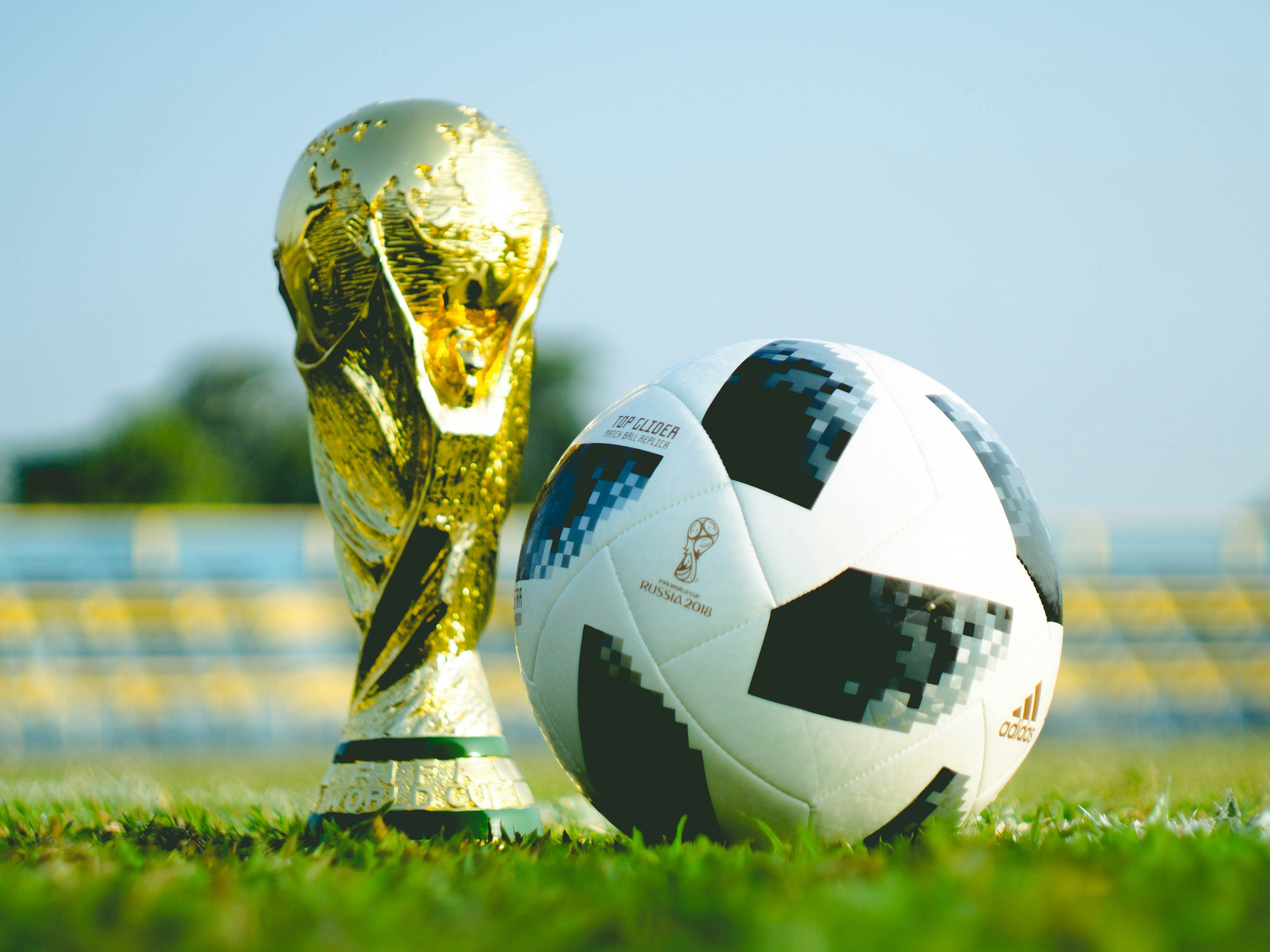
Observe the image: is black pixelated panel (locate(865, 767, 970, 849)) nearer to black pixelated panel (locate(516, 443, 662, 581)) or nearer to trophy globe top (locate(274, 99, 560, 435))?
black pixelated panel (locate(516, 443, 662, 581))

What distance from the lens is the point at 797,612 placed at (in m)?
2.04

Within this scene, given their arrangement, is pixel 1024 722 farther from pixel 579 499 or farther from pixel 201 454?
pixel 201 454

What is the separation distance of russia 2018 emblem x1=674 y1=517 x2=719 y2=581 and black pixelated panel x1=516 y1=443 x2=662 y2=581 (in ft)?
0.54

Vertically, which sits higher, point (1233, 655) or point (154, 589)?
point (154, 589)

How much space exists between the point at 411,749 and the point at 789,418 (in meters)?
1.28

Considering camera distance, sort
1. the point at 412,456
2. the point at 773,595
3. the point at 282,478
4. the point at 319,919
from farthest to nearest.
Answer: the point at 282,478, the point at 412,456, the point at 773,595, the point at 319,919

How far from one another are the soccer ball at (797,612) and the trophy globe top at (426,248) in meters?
0.64

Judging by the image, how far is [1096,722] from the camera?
14.6 m

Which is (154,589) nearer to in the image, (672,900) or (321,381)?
(321,381)

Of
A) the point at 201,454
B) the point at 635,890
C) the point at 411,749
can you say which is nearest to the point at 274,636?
the point at 411,749

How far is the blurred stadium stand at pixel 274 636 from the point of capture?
13.4 meters

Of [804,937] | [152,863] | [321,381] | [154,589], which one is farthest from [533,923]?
[154,589]

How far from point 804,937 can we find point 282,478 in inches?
1965

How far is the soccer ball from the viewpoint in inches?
80.7
